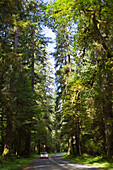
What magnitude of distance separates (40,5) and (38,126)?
17.1 metres

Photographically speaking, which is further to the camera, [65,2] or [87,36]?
[87,36]

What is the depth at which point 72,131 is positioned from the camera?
23.5 m

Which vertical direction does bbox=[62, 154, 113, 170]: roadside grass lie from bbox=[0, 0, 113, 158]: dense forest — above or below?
below

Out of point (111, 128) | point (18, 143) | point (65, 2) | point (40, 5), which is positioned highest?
point (40, 5)

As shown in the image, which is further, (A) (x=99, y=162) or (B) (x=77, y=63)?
(A) (x=99, y=162)

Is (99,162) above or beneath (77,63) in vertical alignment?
beneath

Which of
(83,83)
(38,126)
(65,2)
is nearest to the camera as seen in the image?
(65,2)

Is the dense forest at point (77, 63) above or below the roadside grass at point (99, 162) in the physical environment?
above

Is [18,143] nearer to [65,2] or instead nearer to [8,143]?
[8,143]

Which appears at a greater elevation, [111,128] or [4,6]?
[4,6]

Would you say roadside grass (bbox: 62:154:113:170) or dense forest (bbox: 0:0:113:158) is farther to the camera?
roadside grass (bbox: 62:154:113:170)

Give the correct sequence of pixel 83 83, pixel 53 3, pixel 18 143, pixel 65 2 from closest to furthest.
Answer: pixel 65 2
pixel 53 3
pixel 83 83
pixel 18 143

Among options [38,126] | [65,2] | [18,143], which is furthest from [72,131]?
[65,2]

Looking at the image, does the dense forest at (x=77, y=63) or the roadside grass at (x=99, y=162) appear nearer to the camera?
the dense forest at (x=77, y=63)
